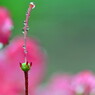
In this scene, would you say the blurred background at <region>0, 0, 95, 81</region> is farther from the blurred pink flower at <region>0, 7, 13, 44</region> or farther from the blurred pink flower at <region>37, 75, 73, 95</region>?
the blurred pink flower at <region>0, 7, 13, 44</region>

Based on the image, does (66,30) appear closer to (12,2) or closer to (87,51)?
(87,51)

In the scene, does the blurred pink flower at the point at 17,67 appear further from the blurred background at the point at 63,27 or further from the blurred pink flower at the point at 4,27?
the blurred background at the point at 63,27

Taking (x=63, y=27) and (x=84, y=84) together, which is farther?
(x=63, y=27)

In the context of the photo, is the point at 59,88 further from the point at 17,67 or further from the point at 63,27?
the point at 63,27

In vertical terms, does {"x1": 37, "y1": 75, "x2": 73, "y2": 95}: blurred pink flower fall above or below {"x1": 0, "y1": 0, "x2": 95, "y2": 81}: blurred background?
below

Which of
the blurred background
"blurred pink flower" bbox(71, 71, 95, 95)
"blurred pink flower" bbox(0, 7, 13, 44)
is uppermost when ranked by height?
the blurred background

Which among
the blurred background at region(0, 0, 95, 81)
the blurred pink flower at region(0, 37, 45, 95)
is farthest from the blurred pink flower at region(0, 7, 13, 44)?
the blurred background at region(0, 0, 95, 81)

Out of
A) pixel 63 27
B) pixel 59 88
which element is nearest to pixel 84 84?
pixel 59 88
